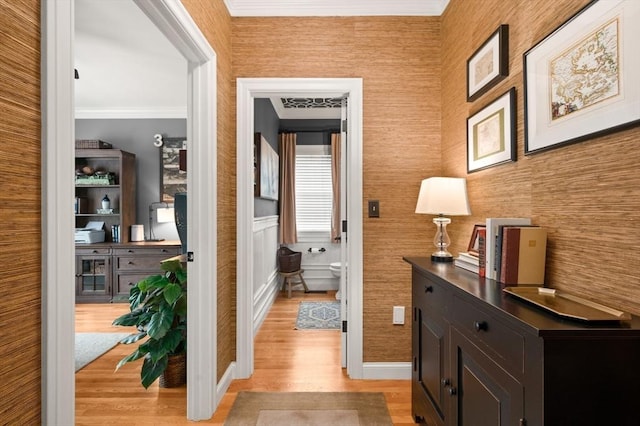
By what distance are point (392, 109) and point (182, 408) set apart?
2.46 m

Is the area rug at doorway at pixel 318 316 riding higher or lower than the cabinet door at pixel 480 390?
lower

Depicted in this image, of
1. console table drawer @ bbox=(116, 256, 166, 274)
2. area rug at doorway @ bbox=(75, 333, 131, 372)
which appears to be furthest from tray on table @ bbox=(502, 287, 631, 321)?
console table drawer @ bbox=(116, 256, 166, 274)

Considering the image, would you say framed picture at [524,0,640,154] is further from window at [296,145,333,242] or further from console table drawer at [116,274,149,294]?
console table drawer at [116,274,149,294]

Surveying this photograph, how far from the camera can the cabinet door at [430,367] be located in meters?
1.48

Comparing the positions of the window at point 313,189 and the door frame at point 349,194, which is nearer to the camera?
the door frame at point 349,194

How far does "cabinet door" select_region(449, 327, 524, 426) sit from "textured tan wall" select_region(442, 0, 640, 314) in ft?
1.32

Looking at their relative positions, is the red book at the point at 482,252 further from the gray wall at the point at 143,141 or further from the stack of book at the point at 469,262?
the gray wall at the point at 143,141

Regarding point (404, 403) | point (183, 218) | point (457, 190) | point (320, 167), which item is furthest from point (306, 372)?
point (320, 167)

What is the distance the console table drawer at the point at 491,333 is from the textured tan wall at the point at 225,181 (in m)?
1.50

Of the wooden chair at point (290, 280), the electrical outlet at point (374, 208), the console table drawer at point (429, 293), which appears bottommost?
the wooden chair at point (290, 280)

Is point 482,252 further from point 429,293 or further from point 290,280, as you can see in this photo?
point 290,280

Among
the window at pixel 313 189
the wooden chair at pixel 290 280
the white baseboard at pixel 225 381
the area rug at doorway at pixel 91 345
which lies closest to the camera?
the white baseboard at pixel 225 381

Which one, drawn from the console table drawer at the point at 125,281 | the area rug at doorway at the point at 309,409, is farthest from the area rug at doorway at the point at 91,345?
the area rug at doorway at the point at 309,409

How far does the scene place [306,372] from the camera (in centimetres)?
252
